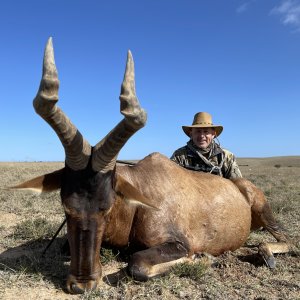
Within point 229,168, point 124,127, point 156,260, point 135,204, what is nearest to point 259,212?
point 229,168

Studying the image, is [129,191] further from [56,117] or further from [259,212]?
[259,212]

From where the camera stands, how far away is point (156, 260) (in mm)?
4637

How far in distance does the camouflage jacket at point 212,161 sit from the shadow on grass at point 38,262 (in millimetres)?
2678

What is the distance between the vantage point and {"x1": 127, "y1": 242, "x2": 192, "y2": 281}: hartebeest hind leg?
14.4 ft

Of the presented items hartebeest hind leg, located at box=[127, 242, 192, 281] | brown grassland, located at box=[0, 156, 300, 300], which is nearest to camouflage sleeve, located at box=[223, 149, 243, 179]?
brown grassland, located at box=[0, 156, 300, 300]

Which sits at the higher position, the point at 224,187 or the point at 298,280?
the point at 224,187

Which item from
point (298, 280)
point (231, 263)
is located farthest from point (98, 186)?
point (298, 280)

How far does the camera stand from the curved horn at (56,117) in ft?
11.8

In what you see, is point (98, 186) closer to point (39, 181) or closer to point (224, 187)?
point (39, 181)

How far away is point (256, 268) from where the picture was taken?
5270 mm

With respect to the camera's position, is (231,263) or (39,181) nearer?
(39,181)

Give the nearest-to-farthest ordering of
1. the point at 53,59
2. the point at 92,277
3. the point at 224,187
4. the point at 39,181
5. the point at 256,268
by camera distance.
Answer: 1. the point at 53,59
2. the point at 92,277
3. the point at 39,181
4. the point at 256,268
5. the point at 224,187

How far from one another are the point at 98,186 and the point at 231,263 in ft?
7.45

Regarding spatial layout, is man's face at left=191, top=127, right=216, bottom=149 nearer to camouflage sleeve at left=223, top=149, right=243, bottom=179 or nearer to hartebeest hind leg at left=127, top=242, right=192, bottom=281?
camouflage sleeve at left=223, top=149, right=243, bottom=179
